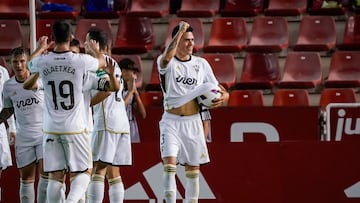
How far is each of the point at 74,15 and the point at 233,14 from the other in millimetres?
2503

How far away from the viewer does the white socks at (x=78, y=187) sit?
36.3 feet

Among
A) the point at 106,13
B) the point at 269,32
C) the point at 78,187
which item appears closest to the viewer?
the point at 78,187

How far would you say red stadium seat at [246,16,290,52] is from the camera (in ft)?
57.5

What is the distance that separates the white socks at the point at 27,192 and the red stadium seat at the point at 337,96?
488 cm

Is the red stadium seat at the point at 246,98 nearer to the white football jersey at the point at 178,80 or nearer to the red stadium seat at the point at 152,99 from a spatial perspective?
the red stadium seat at the point at 152,99

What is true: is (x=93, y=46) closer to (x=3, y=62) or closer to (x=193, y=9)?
(x=3, y=62)

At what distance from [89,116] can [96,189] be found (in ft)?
2.55

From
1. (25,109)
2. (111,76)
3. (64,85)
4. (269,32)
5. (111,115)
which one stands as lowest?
(269,32)

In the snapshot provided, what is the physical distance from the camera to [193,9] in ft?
59.5

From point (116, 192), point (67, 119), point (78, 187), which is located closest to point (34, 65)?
point (67, 119)

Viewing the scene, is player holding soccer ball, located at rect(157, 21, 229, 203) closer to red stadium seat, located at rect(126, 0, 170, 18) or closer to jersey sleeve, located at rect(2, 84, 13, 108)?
jersey sleeve, located at rect(2, 84, 13, 108)

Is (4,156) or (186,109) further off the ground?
(186,109)

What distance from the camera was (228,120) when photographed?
1460 cm

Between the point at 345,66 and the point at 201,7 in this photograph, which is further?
the point at 201,7
